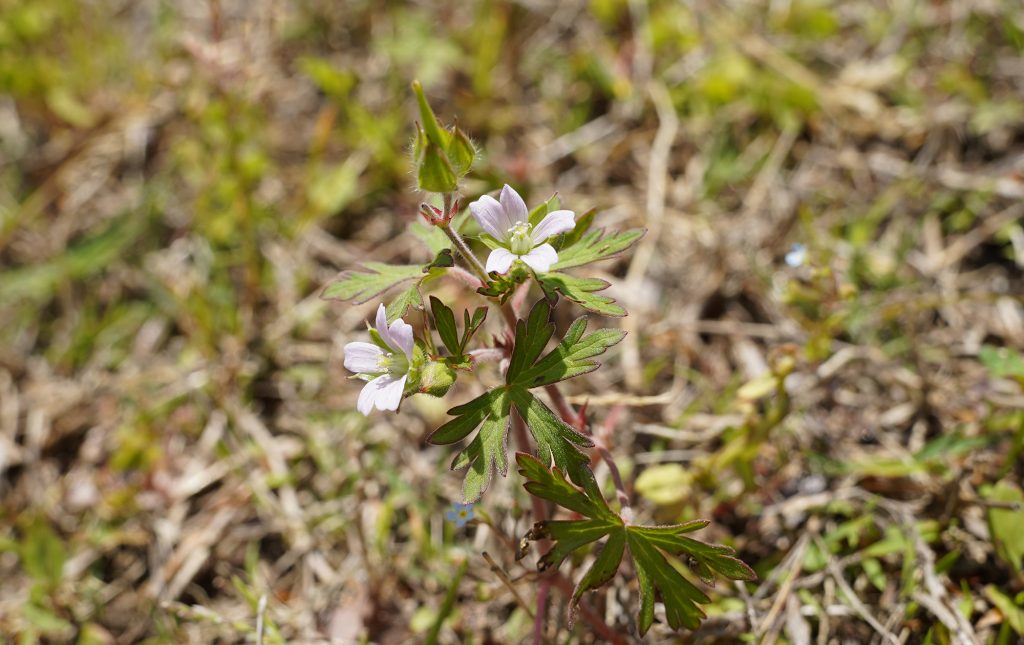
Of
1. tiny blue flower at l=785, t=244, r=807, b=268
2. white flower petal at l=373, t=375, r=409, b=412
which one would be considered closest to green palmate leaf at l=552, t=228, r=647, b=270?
white flower petal at l=373, t=375, r=409, b=412

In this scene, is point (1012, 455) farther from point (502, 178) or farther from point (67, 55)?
point (67, 55)

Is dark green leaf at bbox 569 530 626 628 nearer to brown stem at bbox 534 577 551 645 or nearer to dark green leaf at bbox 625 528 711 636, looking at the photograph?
dark green leaf at bbox 625 528 711 636

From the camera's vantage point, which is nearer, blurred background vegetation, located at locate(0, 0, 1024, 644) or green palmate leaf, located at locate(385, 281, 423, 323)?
green palmate leaf, located at locate(385, 281, 423, 323)

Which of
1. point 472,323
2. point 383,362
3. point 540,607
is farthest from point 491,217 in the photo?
point 540,607

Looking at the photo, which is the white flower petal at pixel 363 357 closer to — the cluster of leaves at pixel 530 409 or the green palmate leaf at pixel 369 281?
the green palmate leaf at pixel 369 281

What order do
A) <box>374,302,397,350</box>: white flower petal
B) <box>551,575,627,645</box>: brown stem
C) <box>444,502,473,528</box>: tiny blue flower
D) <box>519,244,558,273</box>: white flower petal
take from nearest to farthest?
1. <box>519,244,558,273</box>: white flower petal
2. <box>374,302,397,350</box>: white flower petal
3. <box>551,575,627,645</box>: brown stem
4. <box>444,502,473,528</box>: tiny blue flower

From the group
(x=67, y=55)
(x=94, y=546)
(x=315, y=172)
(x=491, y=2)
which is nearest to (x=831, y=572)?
(x=94, y=546)
